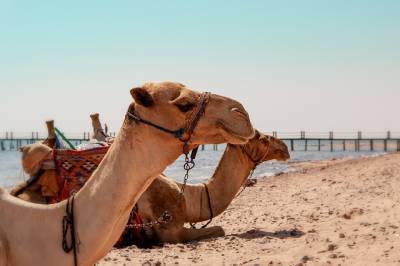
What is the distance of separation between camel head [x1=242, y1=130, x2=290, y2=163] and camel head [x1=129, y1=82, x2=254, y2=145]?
6.45m

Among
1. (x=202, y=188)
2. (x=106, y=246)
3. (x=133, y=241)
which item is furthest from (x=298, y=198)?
(x=106, y=246)

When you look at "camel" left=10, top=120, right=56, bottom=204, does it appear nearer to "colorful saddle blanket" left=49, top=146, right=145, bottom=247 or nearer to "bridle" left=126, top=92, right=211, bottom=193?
"colorful saddle blanket" left=49, top=146, right=145, bottom=247

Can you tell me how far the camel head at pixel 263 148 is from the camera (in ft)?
33.6

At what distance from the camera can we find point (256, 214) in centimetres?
1225

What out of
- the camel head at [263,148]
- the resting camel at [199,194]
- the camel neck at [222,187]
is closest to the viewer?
the resting camel at [199,194]

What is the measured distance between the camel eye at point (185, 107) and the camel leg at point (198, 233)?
548 centimetres

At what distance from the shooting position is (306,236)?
→ 872 centimetres

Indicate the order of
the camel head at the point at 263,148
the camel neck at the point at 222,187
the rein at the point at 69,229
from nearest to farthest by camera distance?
1. the rein at the point at 69,229
2. the camel neck at the point at 222,187
3. the camel head at the point at 263,148

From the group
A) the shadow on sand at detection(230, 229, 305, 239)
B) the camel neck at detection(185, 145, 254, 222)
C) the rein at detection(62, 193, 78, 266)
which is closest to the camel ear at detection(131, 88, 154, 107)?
the rein at detection(62, 193, 78, 266)

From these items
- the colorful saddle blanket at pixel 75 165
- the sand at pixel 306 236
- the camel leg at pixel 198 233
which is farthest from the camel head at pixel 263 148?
the colorful saddle blanket at pixel 75 165

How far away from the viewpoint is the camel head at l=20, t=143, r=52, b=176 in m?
6.77

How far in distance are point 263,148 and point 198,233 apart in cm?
196

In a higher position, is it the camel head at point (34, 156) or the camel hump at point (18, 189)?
the camel head at point (34, 156)

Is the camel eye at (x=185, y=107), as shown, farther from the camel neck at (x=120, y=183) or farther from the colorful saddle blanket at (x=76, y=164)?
the colorful saddle blanket at (x=76, y=164)
